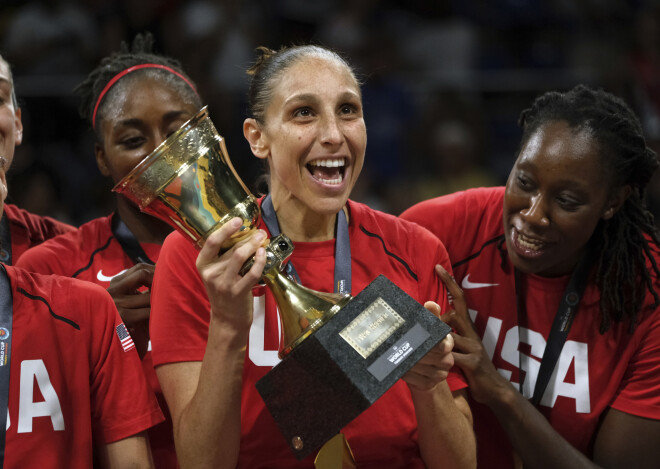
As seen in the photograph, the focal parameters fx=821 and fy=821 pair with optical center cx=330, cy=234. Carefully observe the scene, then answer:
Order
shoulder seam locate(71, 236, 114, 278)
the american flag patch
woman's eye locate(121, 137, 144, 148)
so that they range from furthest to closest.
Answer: woman's eye locate(121, 137, 144, 148) < shoulder seam locate(71, 236, 114, 278) < the american flag patch

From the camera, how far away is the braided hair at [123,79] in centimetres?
286

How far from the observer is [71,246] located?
2.68 meters

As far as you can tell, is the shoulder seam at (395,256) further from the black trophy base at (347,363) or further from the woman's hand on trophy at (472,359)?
the black trophy base at (347,363)

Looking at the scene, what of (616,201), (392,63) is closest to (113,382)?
(616,201)

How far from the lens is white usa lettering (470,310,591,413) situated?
2529mm

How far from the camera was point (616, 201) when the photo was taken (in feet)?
8.66

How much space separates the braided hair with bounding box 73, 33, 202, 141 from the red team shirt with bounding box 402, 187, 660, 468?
1.02 meters

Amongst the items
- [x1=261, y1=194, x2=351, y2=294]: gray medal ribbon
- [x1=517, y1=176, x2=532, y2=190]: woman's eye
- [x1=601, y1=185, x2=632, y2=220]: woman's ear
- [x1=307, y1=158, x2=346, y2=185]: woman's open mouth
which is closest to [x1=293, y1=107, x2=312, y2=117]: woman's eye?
[x1=307, y1=158, x2=346, y2=185]: woman's open mouth

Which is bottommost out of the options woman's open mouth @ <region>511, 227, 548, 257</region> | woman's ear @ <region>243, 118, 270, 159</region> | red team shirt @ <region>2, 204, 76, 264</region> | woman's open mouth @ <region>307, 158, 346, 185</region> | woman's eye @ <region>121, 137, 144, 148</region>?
red team shirt @ <region>2, 204, 76, 264</region>

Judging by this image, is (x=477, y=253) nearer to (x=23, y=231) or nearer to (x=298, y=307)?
(x=298, y=307)

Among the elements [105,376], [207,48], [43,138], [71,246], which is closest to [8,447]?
[105,376]

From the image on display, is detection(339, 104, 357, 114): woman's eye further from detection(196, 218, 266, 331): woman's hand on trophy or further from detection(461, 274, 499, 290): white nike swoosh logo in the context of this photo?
detection(461, 274, 499, 290): white nike swoosh logo

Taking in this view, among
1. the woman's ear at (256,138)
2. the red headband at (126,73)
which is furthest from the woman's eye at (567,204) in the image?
the red headband at (126,73)

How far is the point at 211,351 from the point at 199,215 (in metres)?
0.31
